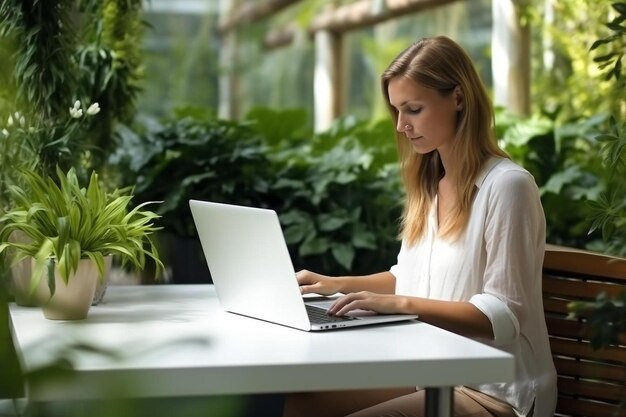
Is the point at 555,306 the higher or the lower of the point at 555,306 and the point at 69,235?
the lower

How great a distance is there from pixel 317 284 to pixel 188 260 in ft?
8.20

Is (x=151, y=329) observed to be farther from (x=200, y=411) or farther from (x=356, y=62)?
(x=356, y=62)

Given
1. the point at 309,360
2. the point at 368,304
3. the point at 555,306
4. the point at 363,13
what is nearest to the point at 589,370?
the point at 555,306

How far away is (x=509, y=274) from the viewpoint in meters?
2.34

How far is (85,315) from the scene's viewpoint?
2.41 m

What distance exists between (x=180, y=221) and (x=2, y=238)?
2588 millimetres

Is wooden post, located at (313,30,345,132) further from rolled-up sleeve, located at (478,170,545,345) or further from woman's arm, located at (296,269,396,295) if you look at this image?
rolled-up sleeve, located at (478,170,545,345)

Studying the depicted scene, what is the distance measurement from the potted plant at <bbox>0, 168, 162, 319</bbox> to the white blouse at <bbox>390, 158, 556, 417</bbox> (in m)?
0.80

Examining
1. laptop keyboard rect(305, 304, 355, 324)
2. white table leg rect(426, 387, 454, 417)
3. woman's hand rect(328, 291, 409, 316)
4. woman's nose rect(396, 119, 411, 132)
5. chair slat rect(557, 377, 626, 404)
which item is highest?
woman's nose rect(396, 119, 411, 132)

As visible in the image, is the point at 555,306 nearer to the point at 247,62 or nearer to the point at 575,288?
the point at 575,288

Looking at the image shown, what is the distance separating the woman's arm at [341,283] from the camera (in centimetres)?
267

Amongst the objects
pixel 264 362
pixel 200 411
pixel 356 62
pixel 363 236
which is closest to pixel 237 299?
pixel 264 362

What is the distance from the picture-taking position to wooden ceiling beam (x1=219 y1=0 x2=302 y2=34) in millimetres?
10438

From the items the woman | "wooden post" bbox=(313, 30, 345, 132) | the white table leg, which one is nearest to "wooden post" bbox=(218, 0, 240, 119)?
"wooden post" bbox=(313, 30, 345, 132)
